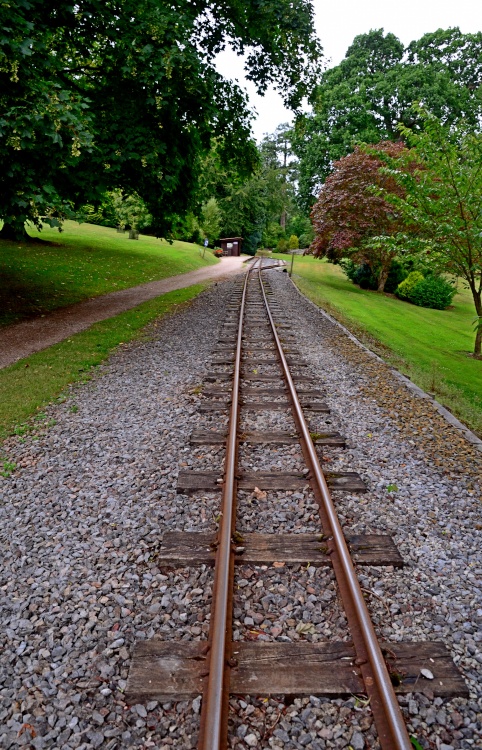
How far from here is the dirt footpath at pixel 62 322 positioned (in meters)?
9.79

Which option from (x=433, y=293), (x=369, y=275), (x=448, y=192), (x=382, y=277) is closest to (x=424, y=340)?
(x=448, y=192)

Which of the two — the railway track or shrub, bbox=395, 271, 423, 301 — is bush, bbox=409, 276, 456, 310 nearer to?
shrub, bbox=395, 271, 423, 301

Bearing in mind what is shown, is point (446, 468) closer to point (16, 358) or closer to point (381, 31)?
point (16, 358)

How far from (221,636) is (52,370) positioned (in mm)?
6810

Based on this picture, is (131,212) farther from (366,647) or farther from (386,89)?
(366,647)

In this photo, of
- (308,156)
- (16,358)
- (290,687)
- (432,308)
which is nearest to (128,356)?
(16,358)

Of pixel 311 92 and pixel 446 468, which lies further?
pixel 311 92

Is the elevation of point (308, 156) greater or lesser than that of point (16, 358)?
greater

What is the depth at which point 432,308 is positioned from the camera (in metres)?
23.3

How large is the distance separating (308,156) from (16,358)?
111 feet

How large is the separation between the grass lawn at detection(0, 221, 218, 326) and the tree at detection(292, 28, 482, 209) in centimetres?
1483

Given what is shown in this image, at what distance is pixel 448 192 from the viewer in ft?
34.5

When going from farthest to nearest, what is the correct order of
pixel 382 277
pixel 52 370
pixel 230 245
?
pixel 230 245, pixel 382 277, pixel 52 370

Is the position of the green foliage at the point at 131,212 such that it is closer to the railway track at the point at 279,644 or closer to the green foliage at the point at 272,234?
the railway track at the point at 279,644
